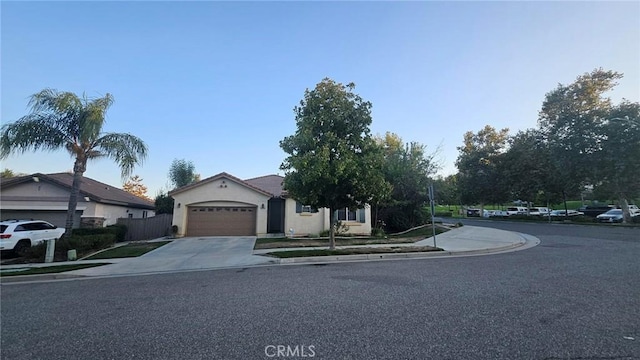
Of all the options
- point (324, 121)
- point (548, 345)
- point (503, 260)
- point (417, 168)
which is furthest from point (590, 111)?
point (548, 345)

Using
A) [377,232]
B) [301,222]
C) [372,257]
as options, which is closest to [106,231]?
[301,222]

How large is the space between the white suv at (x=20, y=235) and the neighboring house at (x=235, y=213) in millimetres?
7131

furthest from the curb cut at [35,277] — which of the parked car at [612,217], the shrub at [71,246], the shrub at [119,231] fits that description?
the parked car at [612,217]

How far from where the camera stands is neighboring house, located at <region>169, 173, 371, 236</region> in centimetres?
2133

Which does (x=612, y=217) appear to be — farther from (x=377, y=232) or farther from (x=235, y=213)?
(x=235, y=213)

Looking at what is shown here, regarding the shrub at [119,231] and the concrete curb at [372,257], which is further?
the shrub at [119,231]

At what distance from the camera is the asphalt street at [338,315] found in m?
3.77

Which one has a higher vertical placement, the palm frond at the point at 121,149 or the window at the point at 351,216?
the palm frond at the point at 121,149

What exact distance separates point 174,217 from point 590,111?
123 feet

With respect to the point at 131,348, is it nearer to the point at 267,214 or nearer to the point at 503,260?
the point at 503,260

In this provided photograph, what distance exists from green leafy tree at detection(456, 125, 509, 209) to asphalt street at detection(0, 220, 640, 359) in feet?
113

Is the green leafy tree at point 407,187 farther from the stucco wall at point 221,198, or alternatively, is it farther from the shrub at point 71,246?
the shrub at point 71,246

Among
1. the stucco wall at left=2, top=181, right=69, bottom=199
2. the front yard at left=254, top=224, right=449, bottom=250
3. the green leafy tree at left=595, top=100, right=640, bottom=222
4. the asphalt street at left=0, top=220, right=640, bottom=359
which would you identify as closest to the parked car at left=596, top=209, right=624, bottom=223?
the green leafy tree at left=595, top=100, right=640, bottom=222

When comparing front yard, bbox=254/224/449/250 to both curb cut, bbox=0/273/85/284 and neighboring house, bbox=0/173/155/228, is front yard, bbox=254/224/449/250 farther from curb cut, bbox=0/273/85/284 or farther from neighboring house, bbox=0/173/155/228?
neighboring house, bbox=0/173/155/228
